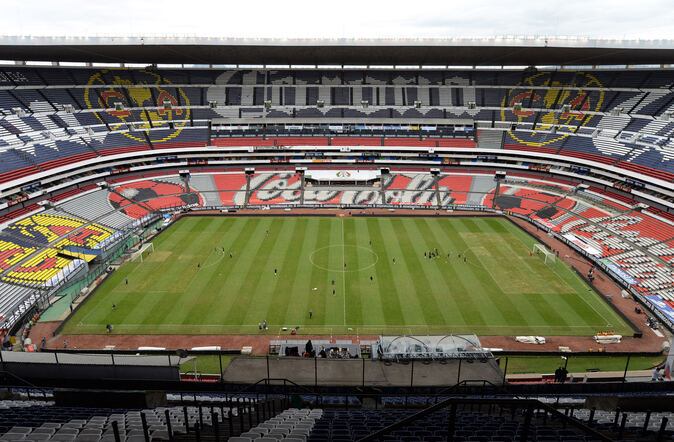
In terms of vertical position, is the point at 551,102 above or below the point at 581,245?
above

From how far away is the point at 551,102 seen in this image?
68000 mm

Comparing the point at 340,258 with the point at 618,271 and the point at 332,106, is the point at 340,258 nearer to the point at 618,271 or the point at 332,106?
the point at 618,271

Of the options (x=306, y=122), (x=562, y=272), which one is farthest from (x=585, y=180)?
(x=306, y=122)

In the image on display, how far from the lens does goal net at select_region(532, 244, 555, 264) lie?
40875 mm

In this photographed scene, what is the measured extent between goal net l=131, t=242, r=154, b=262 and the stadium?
1.83 metres

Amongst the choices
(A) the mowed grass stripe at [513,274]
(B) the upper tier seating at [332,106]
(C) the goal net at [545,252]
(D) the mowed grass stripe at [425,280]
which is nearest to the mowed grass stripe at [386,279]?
(D) the mowed grass stripe at [425,280]

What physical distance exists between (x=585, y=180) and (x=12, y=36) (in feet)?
246

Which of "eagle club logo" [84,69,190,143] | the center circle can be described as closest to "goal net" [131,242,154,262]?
the center circle

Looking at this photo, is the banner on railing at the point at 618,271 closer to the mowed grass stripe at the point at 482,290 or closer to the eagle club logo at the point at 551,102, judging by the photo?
the mowed grass stripe at the point at 482,290

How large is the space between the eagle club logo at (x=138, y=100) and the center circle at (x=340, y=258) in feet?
122

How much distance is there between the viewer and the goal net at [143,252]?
139ft

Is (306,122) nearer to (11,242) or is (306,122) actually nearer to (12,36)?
(12,36)

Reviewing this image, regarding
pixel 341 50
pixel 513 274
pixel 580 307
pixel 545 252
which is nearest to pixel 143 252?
pixel 341 50

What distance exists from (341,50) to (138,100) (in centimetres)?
3572
